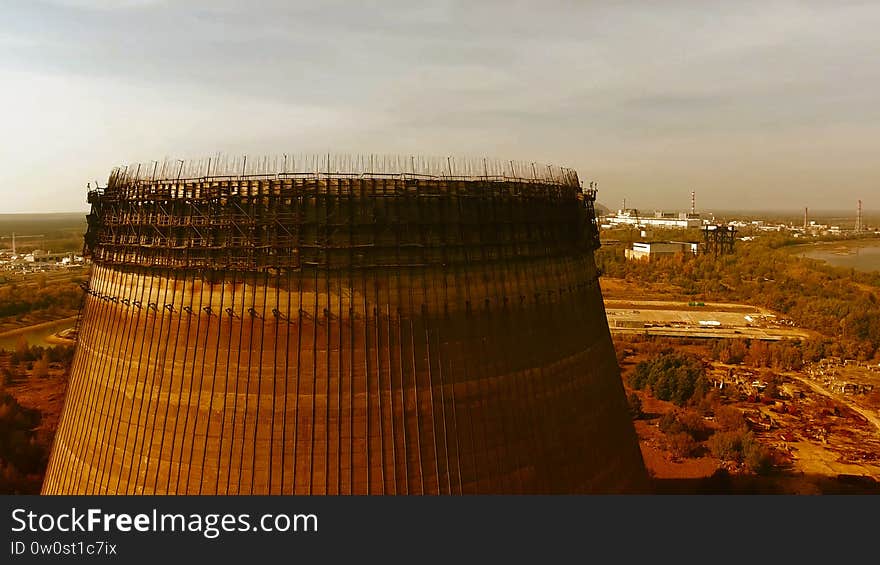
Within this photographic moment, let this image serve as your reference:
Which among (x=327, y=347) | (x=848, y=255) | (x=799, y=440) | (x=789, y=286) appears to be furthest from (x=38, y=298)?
(x=848, y=255)

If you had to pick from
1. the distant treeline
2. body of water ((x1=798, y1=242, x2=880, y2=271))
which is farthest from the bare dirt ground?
body of water ((x1=798, y1=242, x2=880, y2=271))

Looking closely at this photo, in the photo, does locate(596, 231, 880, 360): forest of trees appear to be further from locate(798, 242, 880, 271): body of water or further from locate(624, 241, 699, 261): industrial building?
locate(798, 242, 880, 271): body of water

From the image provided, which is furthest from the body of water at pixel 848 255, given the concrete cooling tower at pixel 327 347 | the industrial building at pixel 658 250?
the concrete cooling tower at pixel 327 347

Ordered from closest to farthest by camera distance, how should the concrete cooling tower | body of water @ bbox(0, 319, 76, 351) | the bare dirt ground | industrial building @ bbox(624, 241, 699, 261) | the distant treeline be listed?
1. the concrete cooling tower
2. the bare dirt ground
3. body of water @ bbox(0, 319, 76, 351)
4. the distant treeline
5. industrial building @ bbox(624, 241, 699, 261)

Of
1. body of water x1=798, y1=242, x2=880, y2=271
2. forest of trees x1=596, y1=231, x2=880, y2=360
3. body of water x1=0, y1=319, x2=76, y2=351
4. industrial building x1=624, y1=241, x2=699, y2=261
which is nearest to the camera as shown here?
body of water x1=0, y1=319, x2=76, y2=351

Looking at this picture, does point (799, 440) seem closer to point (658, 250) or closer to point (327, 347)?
point (327, 347)

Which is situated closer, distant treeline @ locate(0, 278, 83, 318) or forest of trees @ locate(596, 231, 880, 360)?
forest of trees @ locate(596, 231, 880, 360)

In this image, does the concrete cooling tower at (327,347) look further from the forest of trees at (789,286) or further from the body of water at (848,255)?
the body of water at (848,255)
